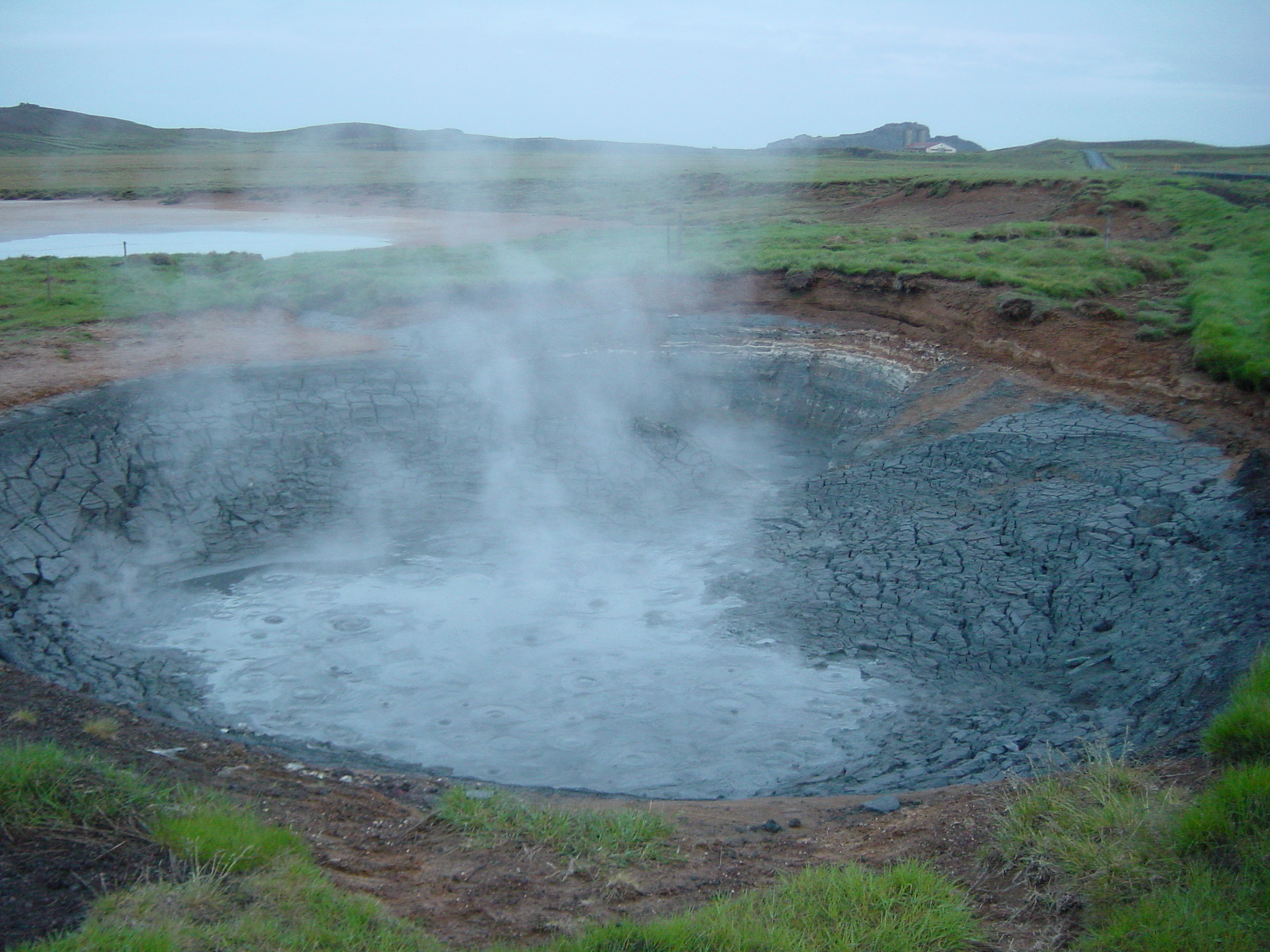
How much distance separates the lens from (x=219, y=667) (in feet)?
23.9

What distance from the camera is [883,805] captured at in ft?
16.3

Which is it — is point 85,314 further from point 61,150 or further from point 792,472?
point 61,150

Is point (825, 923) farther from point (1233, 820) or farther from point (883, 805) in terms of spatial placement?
point (883, 805)

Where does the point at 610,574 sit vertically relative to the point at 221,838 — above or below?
below

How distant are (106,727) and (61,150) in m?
42.4

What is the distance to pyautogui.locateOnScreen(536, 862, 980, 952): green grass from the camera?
3299 millimetres

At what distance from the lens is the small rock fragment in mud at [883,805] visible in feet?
16.1

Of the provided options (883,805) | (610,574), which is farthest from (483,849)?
(610,574)

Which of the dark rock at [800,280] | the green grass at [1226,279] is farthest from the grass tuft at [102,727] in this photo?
the dark rock at [800,280]

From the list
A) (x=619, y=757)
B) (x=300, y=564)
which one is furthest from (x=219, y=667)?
(x=619, y=757)

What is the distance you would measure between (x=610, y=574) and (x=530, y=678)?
210 cm

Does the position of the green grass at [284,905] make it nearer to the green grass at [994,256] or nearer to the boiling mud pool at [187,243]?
the green grass at [994,256]

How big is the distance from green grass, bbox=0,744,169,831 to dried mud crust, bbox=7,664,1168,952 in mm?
99

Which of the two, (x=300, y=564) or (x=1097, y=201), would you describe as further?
(x=1097, y=201)
